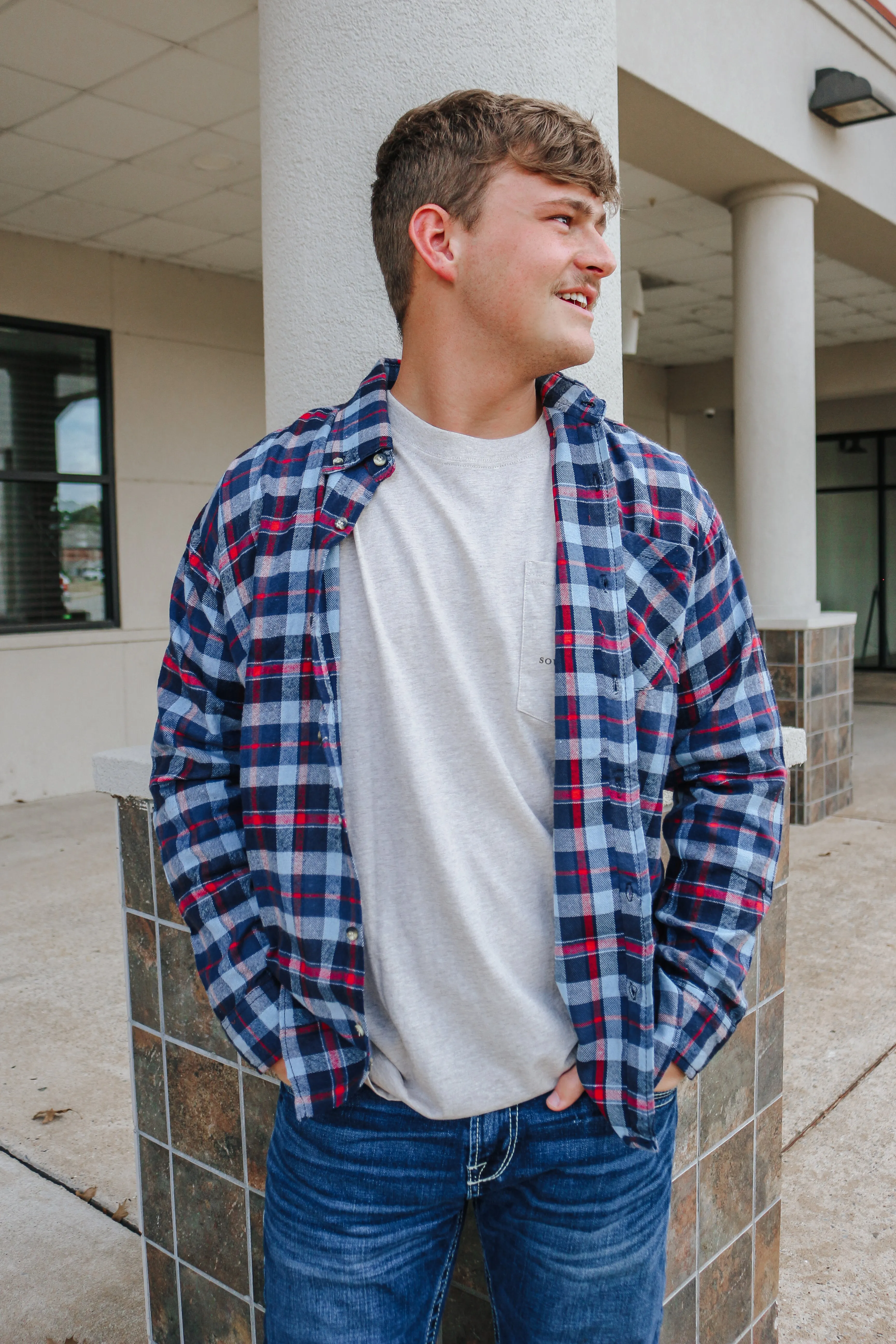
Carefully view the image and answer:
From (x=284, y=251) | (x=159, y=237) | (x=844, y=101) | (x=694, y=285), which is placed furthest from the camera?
(x=694, y=285)

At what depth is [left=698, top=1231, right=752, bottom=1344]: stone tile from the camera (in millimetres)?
1956

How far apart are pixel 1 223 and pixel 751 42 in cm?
479

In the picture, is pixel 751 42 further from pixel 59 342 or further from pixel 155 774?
pixel 155 774

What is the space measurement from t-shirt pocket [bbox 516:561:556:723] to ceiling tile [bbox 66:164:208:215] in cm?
609

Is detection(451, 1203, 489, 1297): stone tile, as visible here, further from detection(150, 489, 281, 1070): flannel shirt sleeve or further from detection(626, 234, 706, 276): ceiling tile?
detection(626, 234, 706, 276): ceiling tile

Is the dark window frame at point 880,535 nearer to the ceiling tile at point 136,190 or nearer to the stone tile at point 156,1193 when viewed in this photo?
A: the ceiling tile at point 136,190

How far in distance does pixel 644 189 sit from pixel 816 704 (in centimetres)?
351

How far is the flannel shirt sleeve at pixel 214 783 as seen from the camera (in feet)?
4.23

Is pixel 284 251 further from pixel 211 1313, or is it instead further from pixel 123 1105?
pixel 123 1105

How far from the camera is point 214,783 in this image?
1.35 m

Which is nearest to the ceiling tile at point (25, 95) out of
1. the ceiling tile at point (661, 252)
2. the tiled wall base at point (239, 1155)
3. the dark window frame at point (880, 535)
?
the ceiling tile at point (661, 252)

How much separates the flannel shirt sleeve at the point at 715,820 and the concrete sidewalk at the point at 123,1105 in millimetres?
1376

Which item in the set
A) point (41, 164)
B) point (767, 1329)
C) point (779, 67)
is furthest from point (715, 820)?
point (41, 164)

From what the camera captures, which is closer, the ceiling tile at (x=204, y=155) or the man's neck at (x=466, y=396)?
the man's neck at (x=466, y=396)
